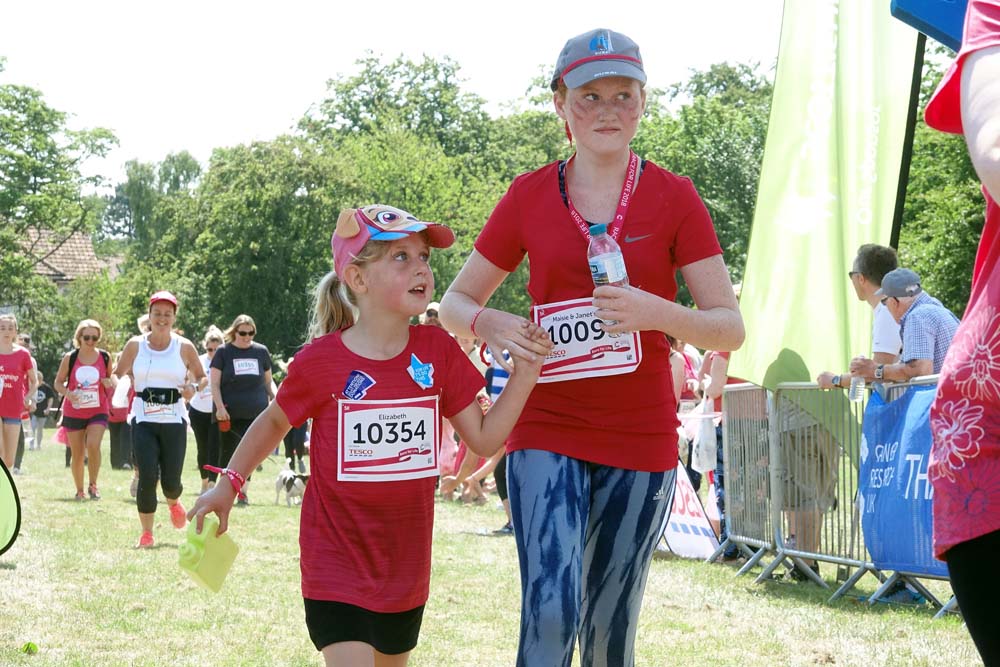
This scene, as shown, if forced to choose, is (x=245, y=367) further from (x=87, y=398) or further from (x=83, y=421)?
(x=83, y=421)

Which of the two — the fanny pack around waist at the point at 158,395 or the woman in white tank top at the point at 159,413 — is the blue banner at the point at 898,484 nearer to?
the woman in white tank top at the point at 159,413

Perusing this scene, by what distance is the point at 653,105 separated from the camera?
211 ft

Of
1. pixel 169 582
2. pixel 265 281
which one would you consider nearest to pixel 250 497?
pixel 169 582

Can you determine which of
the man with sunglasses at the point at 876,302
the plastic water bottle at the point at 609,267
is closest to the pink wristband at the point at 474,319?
the plastic water bottle at the point at 609,267

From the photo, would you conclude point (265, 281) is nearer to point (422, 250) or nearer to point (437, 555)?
point (437, 555)

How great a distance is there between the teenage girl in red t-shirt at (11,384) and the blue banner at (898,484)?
1004cm

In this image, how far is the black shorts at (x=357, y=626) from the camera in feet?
13.1

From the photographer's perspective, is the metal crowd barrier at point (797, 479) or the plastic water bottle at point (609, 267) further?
the metal crowd barrier at point (797, 479)

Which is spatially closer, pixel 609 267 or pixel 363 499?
pixel 609 267

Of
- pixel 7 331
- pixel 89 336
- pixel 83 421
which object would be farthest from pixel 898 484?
pixel 89 336

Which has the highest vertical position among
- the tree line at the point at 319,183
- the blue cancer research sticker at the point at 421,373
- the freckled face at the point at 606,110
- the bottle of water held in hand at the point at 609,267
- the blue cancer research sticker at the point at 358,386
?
the tree line at the point at 319,183

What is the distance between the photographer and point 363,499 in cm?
412

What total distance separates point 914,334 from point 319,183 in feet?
168

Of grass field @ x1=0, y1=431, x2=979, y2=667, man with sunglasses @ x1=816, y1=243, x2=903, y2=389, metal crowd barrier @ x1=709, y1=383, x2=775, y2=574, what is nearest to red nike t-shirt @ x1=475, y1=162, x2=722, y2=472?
grass field @ x1=0, y1=431, x2=979, y2=667
